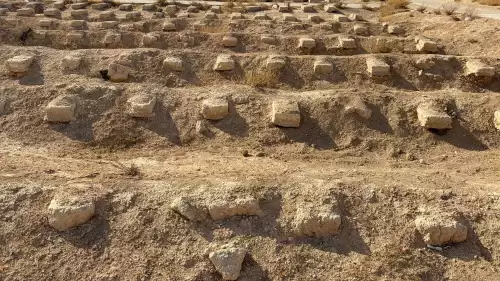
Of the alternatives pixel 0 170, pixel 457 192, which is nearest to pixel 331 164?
pixel 457 192

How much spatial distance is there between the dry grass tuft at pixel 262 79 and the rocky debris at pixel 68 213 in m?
3.27

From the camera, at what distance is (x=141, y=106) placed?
572 centimetres

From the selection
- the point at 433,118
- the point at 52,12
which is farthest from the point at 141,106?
the point at 52,12

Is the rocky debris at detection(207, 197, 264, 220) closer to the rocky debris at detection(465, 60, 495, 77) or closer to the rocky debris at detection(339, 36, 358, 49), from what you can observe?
the rocky debris at detection(465, 60, 495, 77)

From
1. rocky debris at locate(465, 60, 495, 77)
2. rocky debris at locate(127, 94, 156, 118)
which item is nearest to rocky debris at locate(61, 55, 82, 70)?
rocky debris at locate(127, 94, 156, 118)

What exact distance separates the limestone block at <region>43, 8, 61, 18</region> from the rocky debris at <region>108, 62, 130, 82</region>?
6.12m

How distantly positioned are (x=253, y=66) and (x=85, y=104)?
2.61 meters

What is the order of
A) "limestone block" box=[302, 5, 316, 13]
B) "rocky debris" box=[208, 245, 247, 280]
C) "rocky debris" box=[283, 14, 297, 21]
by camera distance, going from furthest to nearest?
"limestone block" box=[302, 5, 316, 13]
"rocky debris" box=[283, 14, 297, 21]
"rocky debris" box=[208, 245, 247, 280]

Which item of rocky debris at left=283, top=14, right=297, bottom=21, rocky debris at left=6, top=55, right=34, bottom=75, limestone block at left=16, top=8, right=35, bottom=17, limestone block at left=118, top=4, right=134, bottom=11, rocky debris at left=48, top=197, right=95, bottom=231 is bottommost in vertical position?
rocky debris at left=283, top=14, right=297, bottom=21

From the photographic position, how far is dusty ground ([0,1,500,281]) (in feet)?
11.8

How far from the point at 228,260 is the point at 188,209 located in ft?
1.88

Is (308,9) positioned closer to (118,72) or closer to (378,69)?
(378,69)

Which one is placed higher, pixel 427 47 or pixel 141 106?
pixel 141 106

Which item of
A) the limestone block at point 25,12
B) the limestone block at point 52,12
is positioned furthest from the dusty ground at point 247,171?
the limestone block at point 52,12
